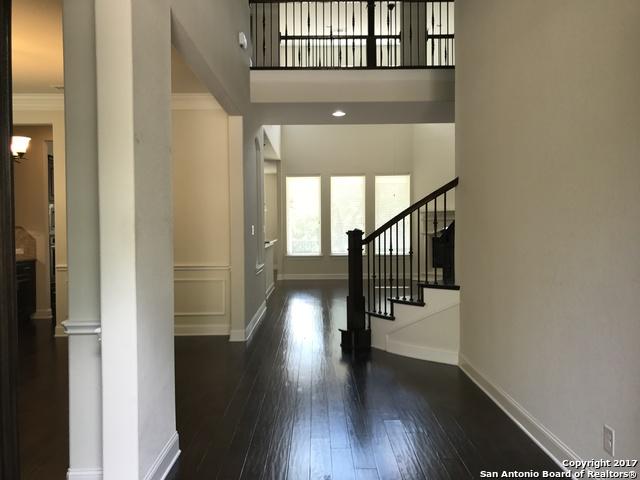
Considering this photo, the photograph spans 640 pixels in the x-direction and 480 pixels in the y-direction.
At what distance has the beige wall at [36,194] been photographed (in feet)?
18.6

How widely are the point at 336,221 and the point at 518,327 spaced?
291 inches

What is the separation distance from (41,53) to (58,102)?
5.20 feet

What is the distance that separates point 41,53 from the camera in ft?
11.7

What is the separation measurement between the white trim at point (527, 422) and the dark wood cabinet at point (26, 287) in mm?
5680

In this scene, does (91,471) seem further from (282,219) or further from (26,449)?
(282,219)

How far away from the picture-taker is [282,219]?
32.3 ft

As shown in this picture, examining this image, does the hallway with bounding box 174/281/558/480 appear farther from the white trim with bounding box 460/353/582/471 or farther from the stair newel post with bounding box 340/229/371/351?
the stair newel post with bounding box 340/229/371/351

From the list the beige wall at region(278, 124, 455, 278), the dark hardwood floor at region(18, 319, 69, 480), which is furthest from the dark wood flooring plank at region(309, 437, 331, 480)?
the beige wall at region(278, 124, 455, 278)

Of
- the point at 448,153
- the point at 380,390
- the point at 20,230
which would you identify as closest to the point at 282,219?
the point at 448,153

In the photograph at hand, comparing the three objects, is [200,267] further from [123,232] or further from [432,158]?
[432,158]

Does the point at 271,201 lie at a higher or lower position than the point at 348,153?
lower

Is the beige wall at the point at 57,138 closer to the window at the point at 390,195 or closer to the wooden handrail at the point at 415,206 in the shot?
the wooden handrail at the point at 415,206

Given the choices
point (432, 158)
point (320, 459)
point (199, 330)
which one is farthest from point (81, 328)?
point (432, 158)

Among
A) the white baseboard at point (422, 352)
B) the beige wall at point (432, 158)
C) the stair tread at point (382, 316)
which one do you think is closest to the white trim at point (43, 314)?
the stair tread at point (382, 316)
